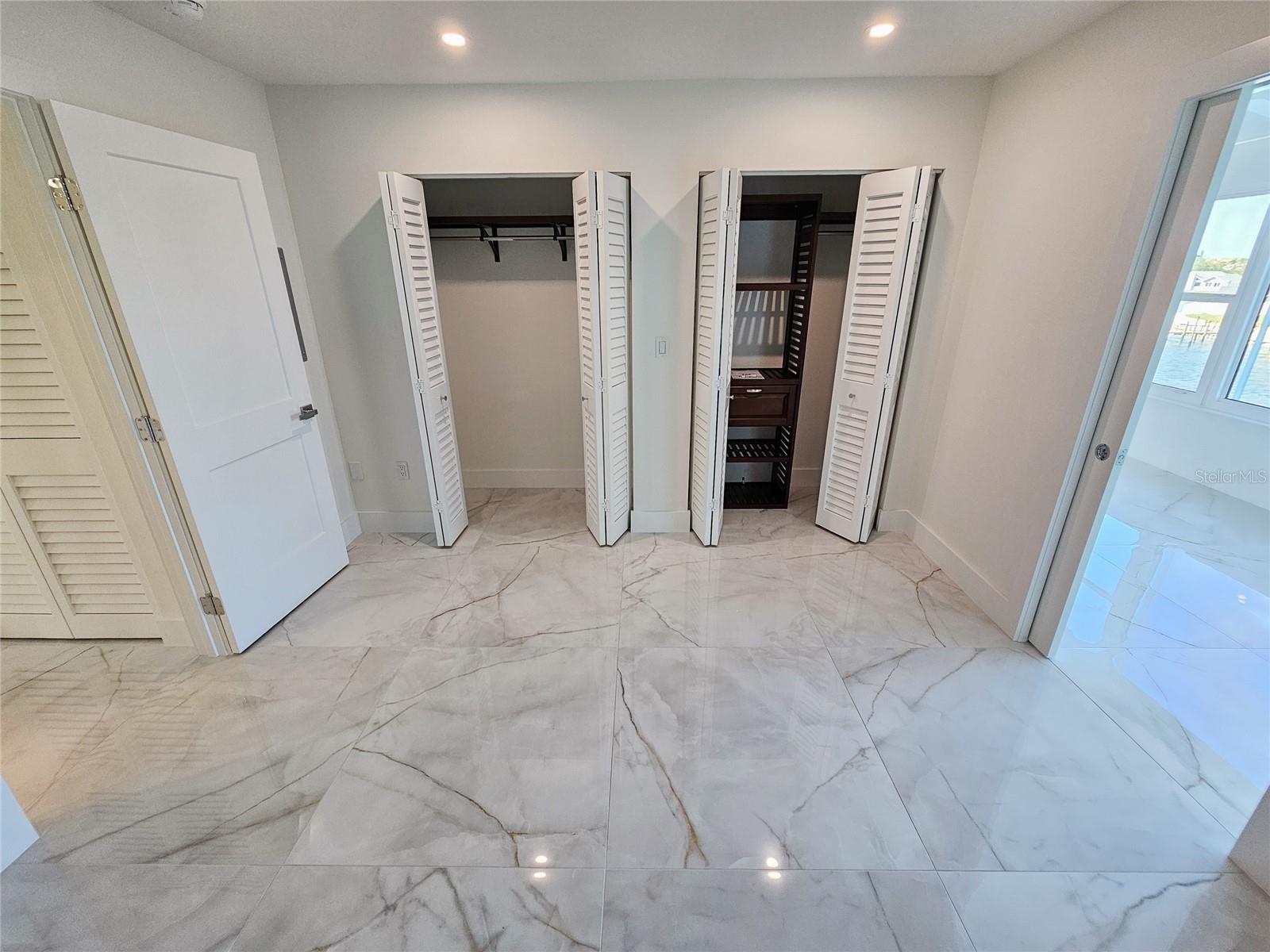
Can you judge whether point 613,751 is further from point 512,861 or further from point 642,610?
point 642,610

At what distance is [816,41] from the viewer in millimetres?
2088

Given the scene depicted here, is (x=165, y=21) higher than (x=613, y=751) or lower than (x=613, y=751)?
higher

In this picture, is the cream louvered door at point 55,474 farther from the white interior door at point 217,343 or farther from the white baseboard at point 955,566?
the white baseboard at point 955,566

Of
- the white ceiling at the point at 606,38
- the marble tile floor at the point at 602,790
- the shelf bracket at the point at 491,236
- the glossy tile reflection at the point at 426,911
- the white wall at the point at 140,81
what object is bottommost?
the glossy tile reflection at the point at 426,911

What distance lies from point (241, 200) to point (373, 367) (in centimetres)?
98

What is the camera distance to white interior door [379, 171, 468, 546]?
2.50 m

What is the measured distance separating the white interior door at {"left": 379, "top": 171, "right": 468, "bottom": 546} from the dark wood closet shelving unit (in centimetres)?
171

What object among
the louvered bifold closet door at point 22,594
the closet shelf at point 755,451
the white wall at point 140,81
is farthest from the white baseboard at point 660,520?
the louvered bifold closet door at point 22,594

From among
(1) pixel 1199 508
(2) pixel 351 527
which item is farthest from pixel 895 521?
(2) pixel 351 527

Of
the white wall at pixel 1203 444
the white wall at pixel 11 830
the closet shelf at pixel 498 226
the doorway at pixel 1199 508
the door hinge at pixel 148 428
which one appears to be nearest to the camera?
the white wall at pixel 11 830

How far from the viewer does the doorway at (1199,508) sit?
165 centimetres

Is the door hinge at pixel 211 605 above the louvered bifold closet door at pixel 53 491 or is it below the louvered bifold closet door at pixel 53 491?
below

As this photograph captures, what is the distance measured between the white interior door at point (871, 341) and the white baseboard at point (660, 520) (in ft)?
2.80

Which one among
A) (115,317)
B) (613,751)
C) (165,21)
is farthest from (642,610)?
(165,21)
